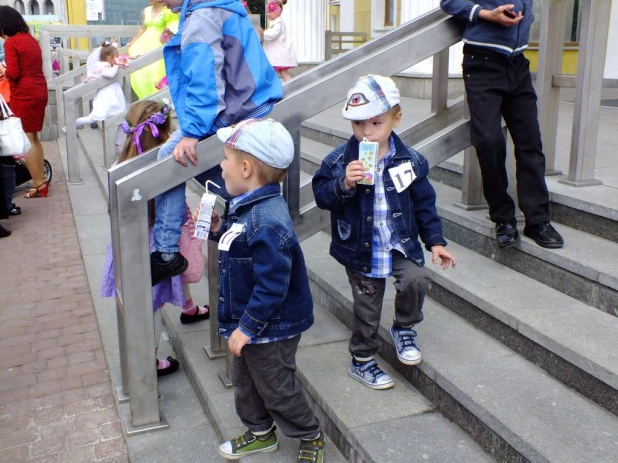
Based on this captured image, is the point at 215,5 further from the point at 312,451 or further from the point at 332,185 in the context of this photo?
the point at 312,451

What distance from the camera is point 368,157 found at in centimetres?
260

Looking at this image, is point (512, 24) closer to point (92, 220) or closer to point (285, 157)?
point (285, 157)

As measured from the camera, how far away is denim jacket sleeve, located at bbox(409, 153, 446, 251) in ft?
9.64

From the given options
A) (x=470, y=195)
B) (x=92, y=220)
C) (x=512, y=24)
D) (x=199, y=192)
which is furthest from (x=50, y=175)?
(x=512, y=24)

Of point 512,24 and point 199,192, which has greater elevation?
point 512,24

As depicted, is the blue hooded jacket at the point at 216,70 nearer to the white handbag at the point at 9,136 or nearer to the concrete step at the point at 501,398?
the concrete step at the point at 501,398

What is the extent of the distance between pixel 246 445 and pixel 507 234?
167 centimetres

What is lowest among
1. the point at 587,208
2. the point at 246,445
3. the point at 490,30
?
the point at 246,445

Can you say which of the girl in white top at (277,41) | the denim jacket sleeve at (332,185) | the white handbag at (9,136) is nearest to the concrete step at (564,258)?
the denim jacket sleeve at (332,185)

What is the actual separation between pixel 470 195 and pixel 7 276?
371cm

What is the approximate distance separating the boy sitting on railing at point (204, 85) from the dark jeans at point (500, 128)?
1.03 meters

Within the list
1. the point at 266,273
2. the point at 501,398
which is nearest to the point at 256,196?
the point at 266,273

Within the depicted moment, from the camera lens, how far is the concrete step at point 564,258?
308 cm

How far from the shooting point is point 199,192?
7.03 m
